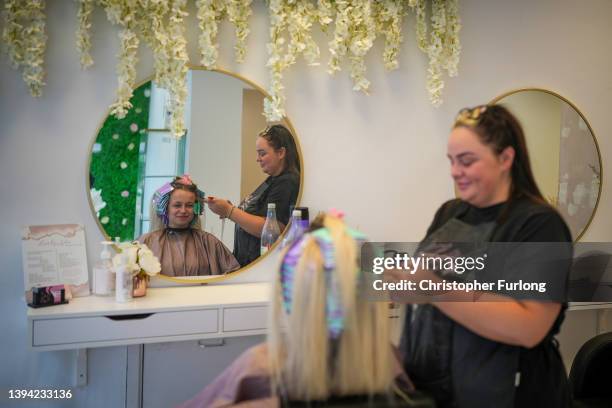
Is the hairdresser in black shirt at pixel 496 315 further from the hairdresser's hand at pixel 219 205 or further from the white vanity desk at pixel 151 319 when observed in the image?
the hairdresser's hand at pixel 219 205

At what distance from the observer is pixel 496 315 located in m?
1.22

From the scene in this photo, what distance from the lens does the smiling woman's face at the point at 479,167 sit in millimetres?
1289

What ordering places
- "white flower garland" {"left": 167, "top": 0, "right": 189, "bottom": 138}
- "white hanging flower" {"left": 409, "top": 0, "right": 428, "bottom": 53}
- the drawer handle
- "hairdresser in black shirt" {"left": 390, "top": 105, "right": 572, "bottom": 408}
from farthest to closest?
"white hanging flower" {"left": 409, "top": 0, "right": 428, "bottom": 53}, "white flower garland" {"left": 167, "top": 0, "right": 189, "bottom": 138}, the drawer handle, "hairdresser in black shirt" {"left": 390, "top": 105, "right": 572, "bottom": 408}

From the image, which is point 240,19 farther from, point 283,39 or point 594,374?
point 594,374

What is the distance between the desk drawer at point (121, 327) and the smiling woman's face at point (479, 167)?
1.13 meters

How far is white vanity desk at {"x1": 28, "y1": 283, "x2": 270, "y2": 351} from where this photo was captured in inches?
71.9

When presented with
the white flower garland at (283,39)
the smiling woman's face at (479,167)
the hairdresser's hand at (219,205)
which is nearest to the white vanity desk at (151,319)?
the hairdresser's hand at (219,205)

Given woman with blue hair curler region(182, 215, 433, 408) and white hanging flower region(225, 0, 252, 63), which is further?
white hanging flower region(225, 0, 252, 63)

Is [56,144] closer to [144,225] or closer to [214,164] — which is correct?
[144,225]

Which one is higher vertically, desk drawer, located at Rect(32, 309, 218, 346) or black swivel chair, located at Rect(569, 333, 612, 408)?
desk drawer, located at Rect(32, 309, 218, 346)

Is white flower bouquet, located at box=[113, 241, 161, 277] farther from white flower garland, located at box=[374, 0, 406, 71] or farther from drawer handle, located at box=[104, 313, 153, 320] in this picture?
white flower garland, located at box=[374, 0, 406, 71]

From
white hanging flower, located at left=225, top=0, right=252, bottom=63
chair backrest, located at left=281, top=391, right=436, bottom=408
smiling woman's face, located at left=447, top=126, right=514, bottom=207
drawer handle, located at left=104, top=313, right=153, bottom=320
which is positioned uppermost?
white hanging flower, located at left=225, top=0, right=252, bottom=63

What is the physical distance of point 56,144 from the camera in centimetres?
206

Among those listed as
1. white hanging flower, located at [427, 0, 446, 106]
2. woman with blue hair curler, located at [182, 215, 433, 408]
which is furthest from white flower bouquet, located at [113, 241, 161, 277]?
white hanging flower, located at [427, 0, 446, 106]
